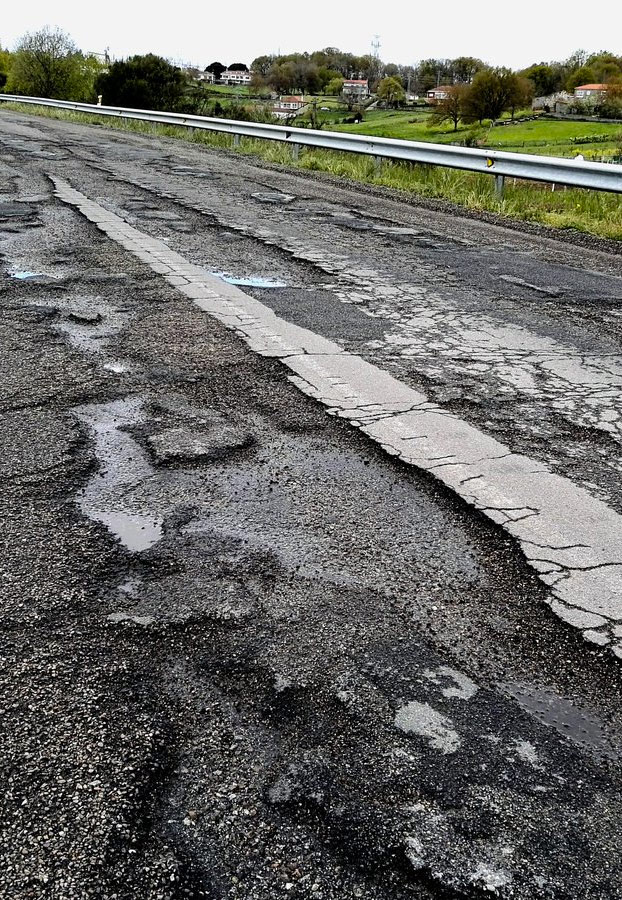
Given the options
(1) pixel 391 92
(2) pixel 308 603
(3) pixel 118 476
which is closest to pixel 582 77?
(1) pixel 391 92

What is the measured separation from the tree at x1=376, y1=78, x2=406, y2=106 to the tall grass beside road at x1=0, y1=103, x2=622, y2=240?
3155 inches

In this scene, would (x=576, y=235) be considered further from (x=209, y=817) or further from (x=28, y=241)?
(x=209, y=817)

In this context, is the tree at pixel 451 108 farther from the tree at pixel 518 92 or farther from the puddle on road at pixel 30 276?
the puddle on road at pixel 30 276

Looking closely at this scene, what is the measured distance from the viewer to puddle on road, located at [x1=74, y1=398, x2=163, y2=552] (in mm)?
2623

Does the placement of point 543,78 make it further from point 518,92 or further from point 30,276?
point 30,276

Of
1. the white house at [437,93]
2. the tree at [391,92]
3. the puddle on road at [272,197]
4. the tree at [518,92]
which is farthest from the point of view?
the tree at [391,92]

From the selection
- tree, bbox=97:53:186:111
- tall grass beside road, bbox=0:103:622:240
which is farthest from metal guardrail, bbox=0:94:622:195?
tree, bbox=97:53:186:111

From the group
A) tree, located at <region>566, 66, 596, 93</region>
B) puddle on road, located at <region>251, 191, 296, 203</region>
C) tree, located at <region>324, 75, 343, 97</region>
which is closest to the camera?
puddle on road, located at <region>251, 191, 296, 203</region>

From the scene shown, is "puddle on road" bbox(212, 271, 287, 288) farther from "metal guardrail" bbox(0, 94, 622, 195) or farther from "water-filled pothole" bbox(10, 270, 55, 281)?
"metal guardrail" bbox(0, 94, 622, 195)

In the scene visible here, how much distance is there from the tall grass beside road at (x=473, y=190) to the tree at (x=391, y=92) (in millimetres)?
80132

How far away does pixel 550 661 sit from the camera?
204 cm

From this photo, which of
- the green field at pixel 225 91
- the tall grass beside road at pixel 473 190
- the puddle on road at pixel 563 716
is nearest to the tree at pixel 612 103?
the green field at pixel 225 91

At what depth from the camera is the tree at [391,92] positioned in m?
90.2

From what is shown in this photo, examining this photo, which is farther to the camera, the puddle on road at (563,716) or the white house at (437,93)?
the white house at (437,93)
